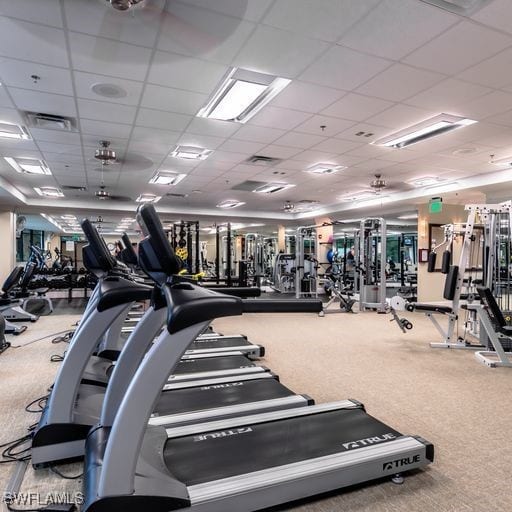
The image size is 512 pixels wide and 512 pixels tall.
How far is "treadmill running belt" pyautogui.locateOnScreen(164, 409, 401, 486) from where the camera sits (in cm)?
174

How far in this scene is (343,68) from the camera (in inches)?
134

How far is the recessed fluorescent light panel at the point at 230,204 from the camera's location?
1123 cm

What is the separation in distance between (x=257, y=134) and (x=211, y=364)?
10.8 feet

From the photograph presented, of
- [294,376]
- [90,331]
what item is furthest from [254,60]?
[294,376]

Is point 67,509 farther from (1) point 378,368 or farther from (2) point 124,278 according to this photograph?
(1) point 378,368

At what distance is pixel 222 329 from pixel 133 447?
15.7 ft

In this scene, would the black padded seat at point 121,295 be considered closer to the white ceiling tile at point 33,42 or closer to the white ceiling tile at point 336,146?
the white ceiling tile at point 33,42

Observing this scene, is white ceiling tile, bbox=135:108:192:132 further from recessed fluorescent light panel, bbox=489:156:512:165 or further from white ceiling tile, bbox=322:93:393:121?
recessed fluorescent light panel, bbox=489:156:512:165

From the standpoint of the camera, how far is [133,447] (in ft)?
4.51

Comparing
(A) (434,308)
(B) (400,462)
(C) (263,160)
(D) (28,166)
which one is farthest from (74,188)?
(B) (400,462)

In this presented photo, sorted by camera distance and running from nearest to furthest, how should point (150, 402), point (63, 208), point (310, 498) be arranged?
point (150, 402) → point (310, 498) → point (63, 208)

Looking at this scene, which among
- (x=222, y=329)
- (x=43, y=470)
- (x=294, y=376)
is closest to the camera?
(x=43, y=470)

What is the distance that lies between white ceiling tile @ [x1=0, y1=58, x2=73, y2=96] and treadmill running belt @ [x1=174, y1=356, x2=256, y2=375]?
3.02 m

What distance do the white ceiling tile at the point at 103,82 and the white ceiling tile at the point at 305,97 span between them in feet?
4.94
